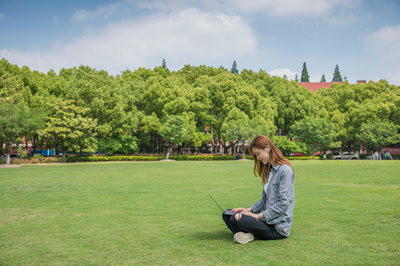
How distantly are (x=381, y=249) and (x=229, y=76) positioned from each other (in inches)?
1874

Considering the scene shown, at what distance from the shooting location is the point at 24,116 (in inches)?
1341

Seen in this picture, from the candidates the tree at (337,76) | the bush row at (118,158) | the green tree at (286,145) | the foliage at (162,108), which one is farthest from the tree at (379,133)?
the tree at (337,76)

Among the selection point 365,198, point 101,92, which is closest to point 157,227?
point 365,198

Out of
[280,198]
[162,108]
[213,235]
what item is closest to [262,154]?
[280,198]

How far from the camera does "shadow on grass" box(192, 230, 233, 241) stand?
5418mm

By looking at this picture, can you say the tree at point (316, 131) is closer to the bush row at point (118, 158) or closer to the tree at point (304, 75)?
the bush row at point (118, 158)

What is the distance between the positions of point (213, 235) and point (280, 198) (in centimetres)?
148

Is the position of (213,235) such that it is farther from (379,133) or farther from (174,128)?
(379,133)

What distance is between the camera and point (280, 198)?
4.76 m

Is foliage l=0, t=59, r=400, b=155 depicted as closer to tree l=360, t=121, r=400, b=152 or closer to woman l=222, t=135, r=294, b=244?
tree l=360, t=121, r=400, b=152

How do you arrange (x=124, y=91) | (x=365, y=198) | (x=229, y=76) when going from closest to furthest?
(x=365, y=198) < (x=124, y=91) < (x=229, y=76)

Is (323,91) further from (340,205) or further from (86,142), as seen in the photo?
(340,205)

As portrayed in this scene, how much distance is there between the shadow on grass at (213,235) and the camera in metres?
5.42

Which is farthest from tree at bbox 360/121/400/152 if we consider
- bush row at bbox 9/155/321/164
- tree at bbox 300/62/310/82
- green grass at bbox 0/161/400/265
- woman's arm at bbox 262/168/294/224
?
tree at bbox 300/62/310/82
